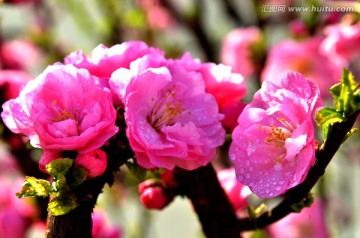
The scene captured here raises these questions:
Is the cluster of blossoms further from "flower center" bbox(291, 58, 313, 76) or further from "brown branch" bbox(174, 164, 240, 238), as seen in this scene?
"flower center" bbox(291, 58, 313, 76)

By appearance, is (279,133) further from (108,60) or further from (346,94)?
(108,60)

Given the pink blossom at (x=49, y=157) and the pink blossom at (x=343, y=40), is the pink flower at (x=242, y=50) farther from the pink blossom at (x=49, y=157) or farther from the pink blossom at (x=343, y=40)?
the pink blossom at (x=49, y=157)

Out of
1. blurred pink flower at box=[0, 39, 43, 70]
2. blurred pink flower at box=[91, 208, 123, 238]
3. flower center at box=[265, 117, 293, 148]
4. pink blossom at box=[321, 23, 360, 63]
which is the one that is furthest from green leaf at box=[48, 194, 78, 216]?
blurred pink flower at box=[0, 39, 43, 70]

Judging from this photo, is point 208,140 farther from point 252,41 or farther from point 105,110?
point 252,41

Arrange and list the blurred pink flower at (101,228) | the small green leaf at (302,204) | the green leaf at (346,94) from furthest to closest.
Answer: the blurred pink flower at (101,228) → the small green leaf at (302,204) → the green leaf at (346,94)

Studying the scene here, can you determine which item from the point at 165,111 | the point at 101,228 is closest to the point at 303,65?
the point at 101,228

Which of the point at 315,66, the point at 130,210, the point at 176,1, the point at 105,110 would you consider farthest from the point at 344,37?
the point at 130,210

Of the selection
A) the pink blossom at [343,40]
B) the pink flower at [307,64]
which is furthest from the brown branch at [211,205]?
the pink flower at [307,64]
